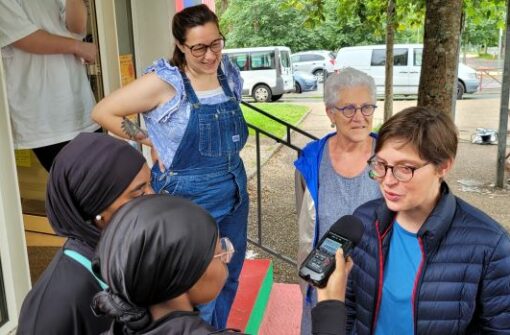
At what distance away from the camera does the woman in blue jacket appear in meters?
1.50

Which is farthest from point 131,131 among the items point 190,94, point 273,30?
point 273,30

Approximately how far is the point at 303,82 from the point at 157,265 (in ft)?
74.8

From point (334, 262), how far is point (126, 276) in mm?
622

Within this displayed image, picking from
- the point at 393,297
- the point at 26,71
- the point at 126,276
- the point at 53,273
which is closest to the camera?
the point at 126,276

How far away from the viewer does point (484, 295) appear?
4.92ft

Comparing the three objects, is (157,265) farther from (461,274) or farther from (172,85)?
(172,85)

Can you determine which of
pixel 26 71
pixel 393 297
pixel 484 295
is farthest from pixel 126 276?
pixel 26 71

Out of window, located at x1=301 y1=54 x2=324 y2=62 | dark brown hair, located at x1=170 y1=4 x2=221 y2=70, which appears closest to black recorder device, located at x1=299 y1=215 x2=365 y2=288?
dark brown hair, located at x1=170 y1=4 x2=221 y2=70

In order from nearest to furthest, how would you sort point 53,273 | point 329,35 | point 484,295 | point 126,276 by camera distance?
point 126,276 < point 53,273 < point 484,295 < point 329,35

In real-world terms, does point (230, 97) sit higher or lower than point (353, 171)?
higher

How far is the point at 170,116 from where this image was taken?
229 centimetres

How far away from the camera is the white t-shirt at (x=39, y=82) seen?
8.13ft

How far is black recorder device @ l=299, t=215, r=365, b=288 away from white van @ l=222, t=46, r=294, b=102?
1907 centimetres

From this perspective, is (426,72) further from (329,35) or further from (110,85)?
(329,35)
